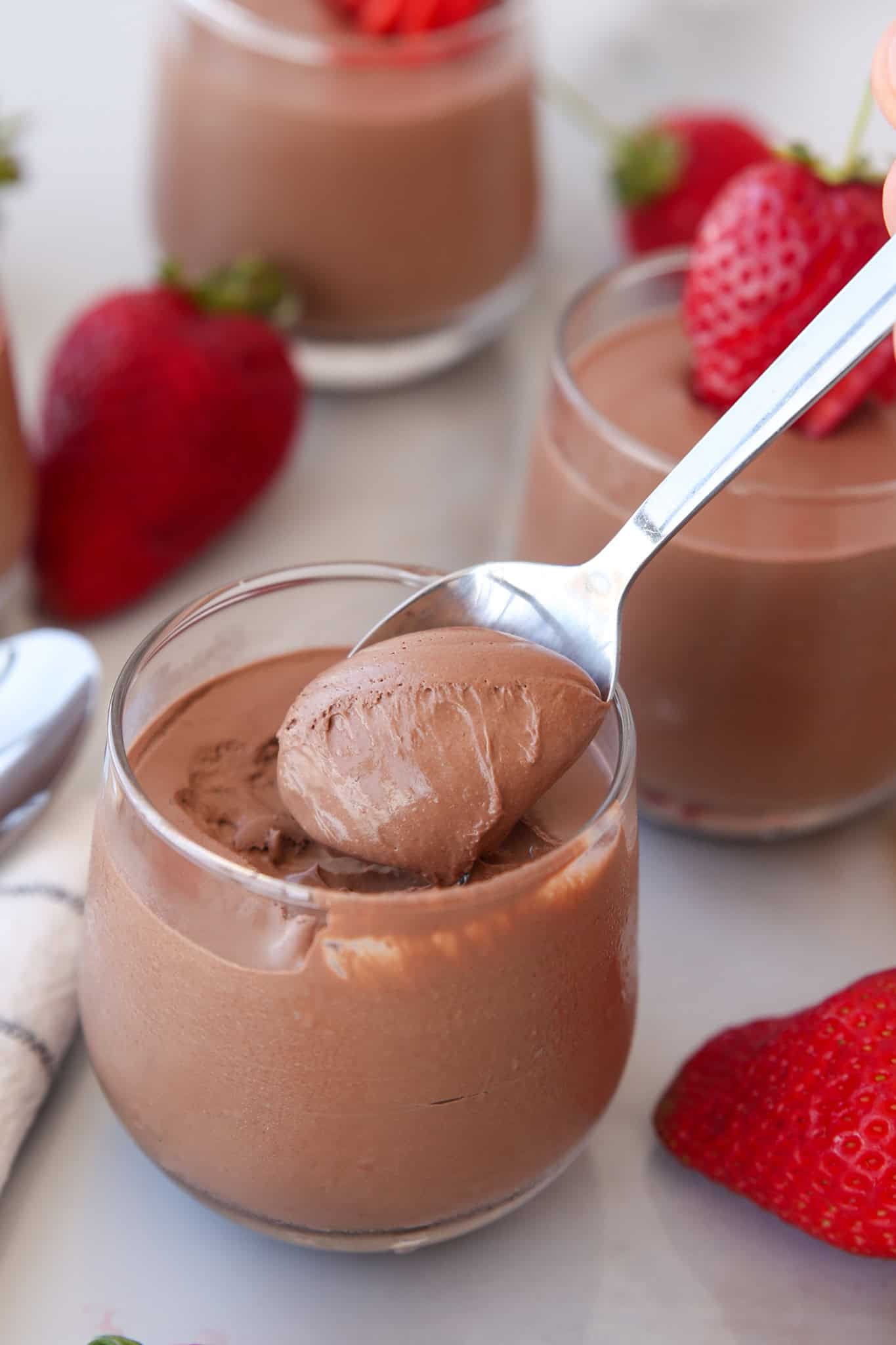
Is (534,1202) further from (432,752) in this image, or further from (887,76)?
(887,76)

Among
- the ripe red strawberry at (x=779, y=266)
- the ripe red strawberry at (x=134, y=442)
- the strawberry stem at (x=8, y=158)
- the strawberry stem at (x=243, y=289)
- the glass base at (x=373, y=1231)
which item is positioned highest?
the ripe red strawberry at (x=779, y=266)

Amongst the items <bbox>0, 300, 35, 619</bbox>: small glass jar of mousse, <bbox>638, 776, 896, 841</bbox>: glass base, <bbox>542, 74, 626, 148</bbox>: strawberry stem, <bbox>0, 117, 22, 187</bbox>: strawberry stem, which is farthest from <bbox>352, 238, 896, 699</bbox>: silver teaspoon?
<bbox>542, 74, 626, 148</bbox>: strawberry stem

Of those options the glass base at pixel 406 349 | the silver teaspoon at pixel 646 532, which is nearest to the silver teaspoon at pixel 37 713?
the silver teaspoon at pixel 646 532

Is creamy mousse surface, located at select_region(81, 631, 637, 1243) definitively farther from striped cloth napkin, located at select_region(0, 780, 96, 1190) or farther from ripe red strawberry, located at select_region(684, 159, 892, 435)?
ripe red strawberry, located at select_region(684, 159, 892, 435)

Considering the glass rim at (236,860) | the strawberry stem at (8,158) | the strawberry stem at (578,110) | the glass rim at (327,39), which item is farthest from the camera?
the strawberry stem at (578,110)

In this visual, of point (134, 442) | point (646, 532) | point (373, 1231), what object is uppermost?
point (646, 532)

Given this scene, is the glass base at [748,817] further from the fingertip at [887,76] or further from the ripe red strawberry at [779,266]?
the fingertip at [887,76]

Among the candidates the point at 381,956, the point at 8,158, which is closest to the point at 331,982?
the point at 381,956
